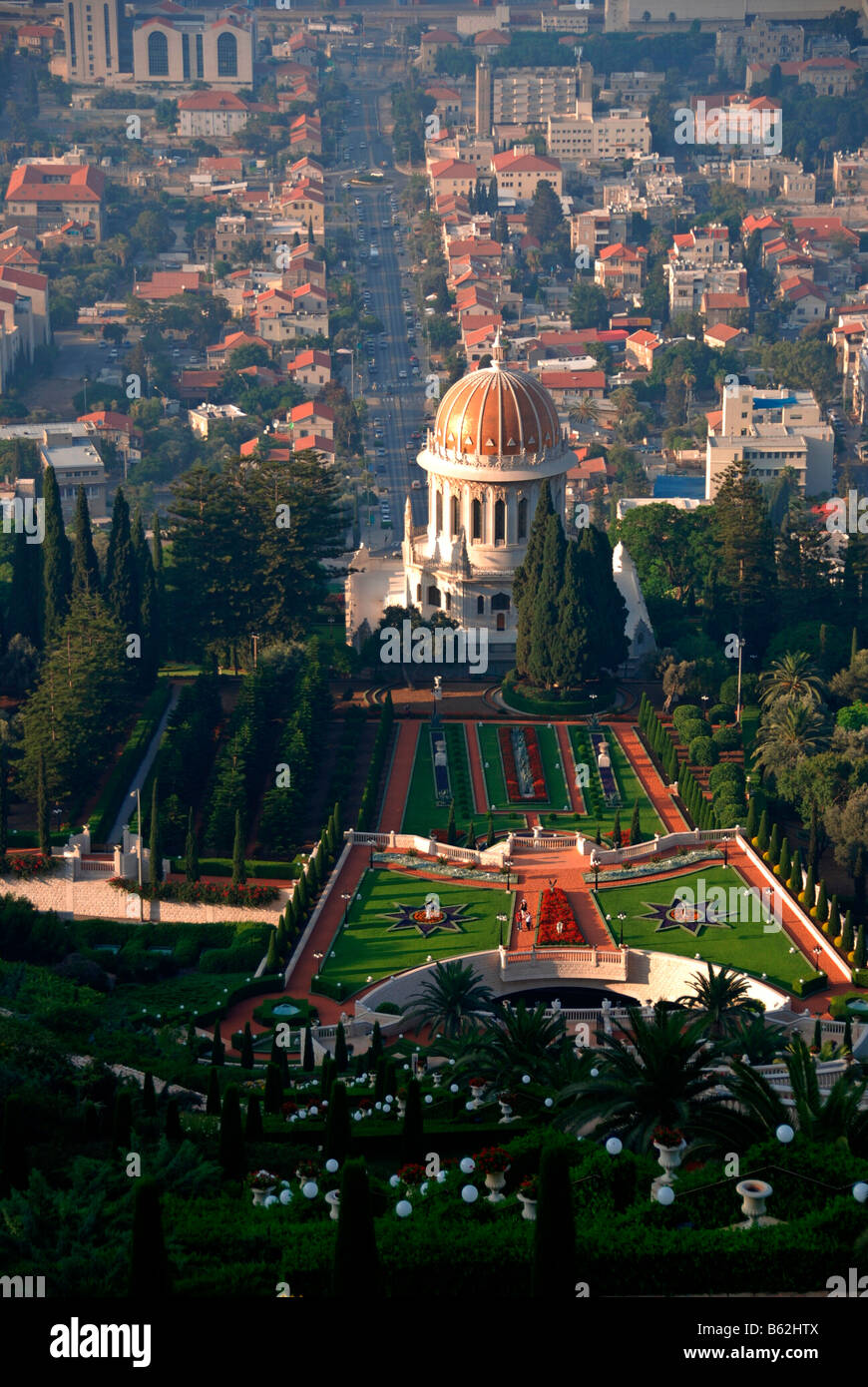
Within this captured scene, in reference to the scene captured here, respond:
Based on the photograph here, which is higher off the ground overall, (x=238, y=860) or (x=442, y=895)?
(x=238, y=860)

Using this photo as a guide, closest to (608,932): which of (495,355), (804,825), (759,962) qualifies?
(759,962)

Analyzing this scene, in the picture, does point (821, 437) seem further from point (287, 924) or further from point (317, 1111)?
point (317, 1111)

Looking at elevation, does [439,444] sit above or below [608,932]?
above

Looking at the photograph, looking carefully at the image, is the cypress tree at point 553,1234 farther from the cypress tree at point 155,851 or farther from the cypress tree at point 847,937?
the cypress tree at point 155,851

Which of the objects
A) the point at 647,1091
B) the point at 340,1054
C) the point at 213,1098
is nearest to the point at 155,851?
the point at 340,1054

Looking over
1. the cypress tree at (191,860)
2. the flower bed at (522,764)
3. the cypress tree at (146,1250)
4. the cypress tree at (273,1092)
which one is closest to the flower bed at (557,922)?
the flower bed at (522,764)

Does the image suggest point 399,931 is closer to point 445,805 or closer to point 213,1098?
point 445,805
